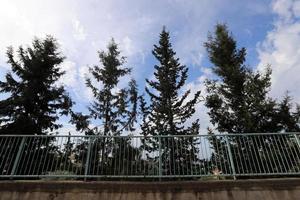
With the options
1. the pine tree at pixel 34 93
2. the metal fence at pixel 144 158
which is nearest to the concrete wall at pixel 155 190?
the metal fence at pixel 144 158

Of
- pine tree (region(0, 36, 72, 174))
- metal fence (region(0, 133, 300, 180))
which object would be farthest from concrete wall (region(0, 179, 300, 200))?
pine tree (region(0, 36, 72, 174))

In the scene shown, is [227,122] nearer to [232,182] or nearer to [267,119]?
[267,119]

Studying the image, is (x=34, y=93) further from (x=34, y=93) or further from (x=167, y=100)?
(x=167, y=100)

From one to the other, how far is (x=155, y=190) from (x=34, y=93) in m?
11.4

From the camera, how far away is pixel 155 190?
6.86 m

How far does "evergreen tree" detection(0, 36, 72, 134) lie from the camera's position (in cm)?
1488

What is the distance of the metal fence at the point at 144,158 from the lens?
7.38m

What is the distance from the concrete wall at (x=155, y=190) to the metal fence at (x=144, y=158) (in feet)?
1.31

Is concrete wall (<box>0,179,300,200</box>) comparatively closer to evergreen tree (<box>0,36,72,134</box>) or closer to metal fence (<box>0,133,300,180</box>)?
metal fence (<box>0,133,300,180</box>)

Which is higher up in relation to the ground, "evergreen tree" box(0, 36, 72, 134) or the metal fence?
"evergreen tree" box(0, 36, 72, 134)

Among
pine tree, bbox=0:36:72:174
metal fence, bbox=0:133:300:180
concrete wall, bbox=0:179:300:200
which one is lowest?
concrete wall, bbox=0:179:300:200

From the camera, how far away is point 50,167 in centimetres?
743

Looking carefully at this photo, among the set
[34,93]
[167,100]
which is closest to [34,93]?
[34,93]

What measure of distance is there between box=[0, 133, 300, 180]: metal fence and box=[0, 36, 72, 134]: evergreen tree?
729cm
